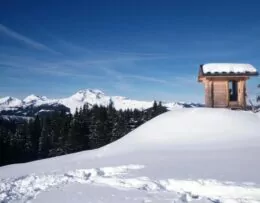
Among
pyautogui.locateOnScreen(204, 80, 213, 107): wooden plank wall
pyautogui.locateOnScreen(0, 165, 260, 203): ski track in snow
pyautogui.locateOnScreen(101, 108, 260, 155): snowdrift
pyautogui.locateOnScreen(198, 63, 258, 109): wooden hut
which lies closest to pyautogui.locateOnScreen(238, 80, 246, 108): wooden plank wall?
pyautogui.locateOnScreen(198, 63, 258, 109): wooden hut

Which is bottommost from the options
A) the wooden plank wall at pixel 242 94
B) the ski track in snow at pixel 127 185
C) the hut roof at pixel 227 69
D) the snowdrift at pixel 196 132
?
the ski track in snow at pixel 127 185

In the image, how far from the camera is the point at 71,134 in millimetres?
48406

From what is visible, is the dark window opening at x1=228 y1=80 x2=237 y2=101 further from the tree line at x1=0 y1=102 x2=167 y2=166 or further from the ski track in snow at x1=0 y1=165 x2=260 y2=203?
the tree line at x1=0 y1=102 x2=167 y2=166

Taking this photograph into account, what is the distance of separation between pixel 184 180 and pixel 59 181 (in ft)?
12.8

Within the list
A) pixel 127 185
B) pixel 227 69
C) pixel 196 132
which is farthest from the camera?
pixel 227 69

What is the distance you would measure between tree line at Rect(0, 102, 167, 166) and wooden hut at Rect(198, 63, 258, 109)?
26639 mm

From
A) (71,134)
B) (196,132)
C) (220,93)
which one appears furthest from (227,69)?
(71,134)

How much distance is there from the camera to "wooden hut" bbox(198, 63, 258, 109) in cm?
2348

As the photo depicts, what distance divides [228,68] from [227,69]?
17cm

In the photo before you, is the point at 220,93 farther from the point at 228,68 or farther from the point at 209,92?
the point at 228,68

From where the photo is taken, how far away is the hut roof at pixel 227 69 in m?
23.4

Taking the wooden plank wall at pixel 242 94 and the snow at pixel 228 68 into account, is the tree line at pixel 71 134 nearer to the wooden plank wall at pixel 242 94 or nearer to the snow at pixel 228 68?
the snow at pixel 228 68

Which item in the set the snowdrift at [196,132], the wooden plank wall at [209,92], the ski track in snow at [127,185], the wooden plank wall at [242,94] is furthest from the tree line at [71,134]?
the ski track in snow at [127,185]

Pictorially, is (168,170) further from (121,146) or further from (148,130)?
(148,130)
